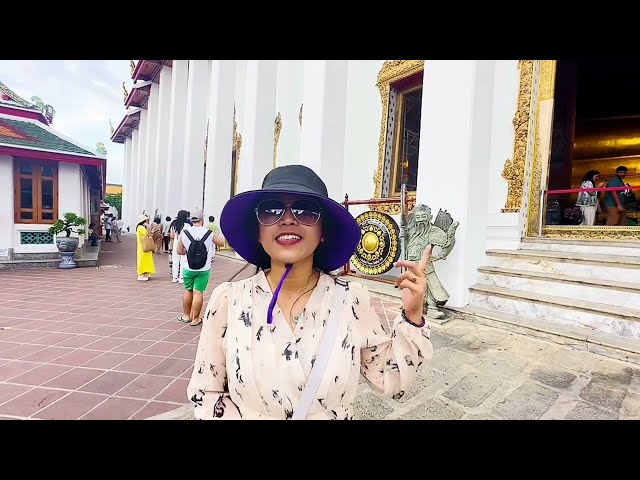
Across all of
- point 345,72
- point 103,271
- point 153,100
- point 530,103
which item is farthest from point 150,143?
point 530,103

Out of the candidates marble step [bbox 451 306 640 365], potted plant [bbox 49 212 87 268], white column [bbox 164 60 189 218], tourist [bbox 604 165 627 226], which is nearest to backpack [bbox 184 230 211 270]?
marble step [bbox 451 306 640 365]

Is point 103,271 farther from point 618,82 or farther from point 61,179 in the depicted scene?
point 618,82

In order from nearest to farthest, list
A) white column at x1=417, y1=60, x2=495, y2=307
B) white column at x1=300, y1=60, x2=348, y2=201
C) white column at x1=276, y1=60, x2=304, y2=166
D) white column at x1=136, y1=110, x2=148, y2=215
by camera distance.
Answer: white column at x1=417, y1=60, x2=495, y2=307, white column at x1=300, y1=60, x2=348, y2=201, white column at x1=276, y1=60, x2=304, y2=166, white column at x1=136, y1=110, x2=148, y2=215

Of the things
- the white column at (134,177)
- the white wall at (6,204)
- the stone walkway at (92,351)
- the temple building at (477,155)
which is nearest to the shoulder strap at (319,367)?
the stone walkway at (92,351)

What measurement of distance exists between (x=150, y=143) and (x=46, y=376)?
2424 cm

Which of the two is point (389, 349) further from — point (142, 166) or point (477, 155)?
point (142, 166)

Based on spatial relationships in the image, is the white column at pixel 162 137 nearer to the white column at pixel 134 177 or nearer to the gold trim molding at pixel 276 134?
the white column at pixel 134 177

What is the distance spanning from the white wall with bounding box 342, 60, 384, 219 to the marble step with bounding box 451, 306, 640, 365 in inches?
182

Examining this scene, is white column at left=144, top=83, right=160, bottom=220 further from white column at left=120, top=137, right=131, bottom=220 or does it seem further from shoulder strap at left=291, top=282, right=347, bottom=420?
shoulder strap at left=291, top=282, right=347, bottom=420

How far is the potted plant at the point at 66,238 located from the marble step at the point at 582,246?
34.2 feet

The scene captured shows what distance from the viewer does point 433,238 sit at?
15.4ft

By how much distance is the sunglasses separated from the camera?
1111mm

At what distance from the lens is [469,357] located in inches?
132

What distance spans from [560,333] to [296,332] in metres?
3.94
